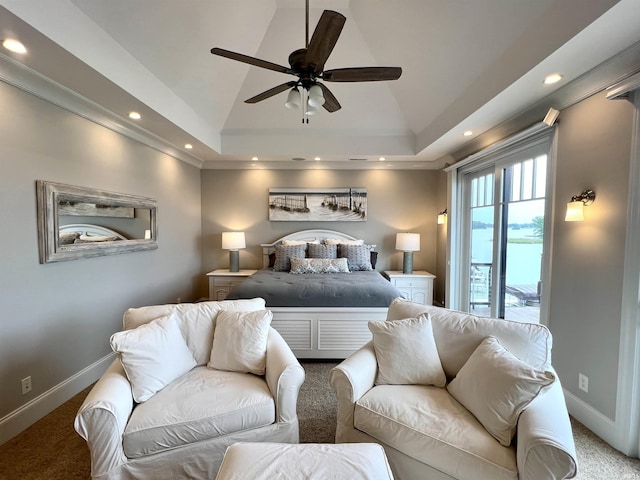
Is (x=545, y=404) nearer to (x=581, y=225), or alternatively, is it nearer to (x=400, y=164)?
(x=581, y=225)

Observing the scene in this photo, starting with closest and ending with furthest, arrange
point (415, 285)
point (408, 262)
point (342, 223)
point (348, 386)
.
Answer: point (348, 386) < point (415, 285) < point (408, 262) < point (342, 223)

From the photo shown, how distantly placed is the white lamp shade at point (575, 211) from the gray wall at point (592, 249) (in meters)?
0.07

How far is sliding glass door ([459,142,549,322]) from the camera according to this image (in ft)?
9.29

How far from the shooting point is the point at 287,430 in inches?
67.4

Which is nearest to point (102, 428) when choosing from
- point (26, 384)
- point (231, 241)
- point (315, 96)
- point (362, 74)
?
point (26, 384)

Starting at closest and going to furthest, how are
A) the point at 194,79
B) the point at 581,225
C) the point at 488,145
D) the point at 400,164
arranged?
1. the point at 581,225
2. the point at 194,79
3. the point at 488,145
4. the point at 400,164

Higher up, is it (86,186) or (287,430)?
(86,186)

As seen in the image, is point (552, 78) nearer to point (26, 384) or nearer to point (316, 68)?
point (316, 68)

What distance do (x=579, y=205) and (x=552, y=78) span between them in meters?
0.96

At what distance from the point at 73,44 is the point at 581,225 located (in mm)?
3840

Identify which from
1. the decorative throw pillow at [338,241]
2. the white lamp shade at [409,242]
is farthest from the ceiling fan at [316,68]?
the white lamp shade at [409,242]

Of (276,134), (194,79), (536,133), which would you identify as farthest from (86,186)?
(536,133)

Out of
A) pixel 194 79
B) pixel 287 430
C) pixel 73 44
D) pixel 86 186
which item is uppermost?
pixel 194 79

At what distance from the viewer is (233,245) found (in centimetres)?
478
